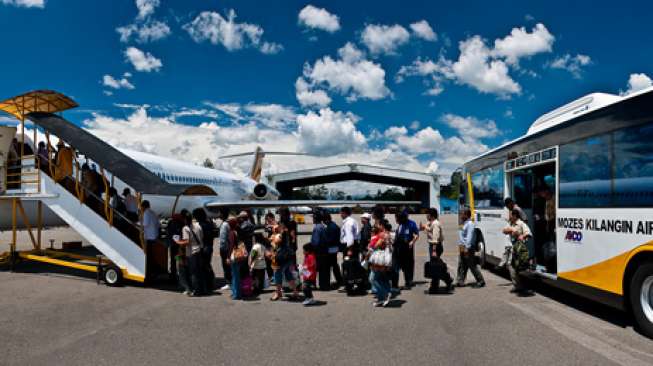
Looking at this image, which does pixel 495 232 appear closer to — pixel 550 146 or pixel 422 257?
pixel 550 146

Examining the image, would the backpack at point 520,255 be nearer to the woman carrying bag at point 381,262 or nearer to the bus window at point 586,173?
the bus window at point 586,173

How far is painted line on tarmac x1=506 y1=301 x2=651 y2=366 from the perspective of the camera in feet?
15.4

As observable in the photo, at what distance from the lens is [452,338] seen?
553cm

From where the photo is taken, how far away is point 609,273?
6070mm

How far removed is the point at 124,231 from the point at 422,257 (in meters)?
9.12

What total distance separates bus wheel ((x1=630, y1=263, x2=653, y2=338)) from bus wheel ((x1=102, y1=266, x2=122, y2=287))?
8.98 m

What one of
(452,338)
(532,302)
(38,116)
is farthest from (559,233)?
(38,116)

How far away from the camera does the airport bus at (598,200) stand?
18.0ft

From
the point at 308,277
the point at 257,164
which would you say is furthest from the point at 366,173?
the point at 308,277

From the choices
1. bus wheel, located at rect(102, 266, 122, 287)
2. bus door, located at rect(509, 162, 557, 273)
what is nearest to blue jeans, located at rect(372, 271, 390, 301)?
bus door, located at rect(509, 162, 557, 273)

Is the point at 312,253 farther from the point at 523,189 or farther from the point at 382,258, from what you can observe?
the point at 523,189

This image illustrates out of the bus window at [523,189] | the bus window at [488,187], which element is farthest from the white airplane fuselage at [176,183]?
the bus window at [523,189]

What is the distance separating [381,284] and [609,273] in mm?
3307

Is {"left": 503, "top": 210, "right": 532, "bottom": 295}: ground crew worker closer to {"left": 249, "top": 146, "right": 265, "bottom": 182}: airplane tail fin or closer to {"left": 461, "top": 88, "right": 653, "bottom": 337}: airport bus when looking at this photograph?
{"left": 461, "top": 88, "right": 653, "bottom": 337}: airport bus
